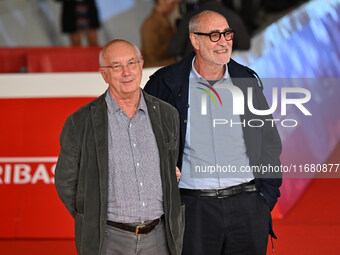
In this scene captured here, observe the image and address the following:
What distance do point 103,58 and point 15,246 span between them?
7.50 feet

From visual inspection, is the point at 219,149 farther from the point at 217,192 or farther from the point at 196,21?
the point at 196,21

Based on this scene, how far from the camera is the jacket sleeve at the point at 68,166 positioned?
273 centimetres

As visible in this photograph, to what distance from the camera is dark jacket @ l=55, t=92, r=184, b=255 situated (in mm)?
2695

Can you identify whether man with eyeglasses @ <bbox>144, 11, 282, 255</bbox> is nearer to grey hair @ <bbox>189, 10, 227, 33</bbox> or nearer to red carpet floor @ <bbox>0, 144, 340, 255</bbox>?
grey hair @ <bbox>189, 10, 227, 33</bbox>

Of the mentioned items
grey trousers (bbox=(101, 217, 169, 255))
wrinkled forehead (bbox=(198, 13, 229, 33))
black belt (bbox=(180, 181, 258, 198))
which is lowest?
grey trousers (bbox=(101, 217, 169, 255))

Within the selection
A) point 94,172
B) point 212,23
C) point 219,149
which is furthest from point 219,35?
point 94,172

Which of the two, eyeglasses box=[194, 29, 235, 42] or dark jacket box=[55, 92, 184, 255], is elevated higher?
eyeglasses box=[194, 29, 235, 42]

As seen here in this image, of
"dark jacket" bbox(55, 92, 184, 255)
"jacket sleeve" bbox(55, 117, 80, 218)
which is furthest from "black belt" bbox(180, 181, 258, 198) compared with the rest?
"jacket sleeve" bbox(55, 117, 80, 218)

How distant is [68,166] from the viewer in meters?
2.75

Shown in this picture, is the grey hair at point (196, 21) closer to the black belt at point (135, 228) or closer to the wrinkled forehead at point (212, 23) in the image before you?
the wrinkled forehead at point (212, 23)

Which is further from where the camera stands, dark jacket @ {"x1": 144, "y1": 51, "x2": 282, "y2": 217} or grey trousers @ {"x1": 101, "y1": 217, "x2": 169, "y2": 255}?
dark jacket @ {"x1": 144, "y1": 51, "x2": 282, "y2": 217}

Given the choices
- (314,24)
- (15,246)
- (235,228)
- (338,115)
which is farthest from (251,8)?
(235,228)

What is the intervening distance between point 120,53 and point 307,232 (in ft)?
7.81

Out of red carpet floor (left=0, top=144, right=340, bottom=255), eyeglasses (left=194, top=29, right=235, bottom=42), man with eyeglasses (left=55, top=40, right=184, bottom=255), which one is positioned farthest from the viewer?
red carpet floor (left=0, top=144, right=340, bottom=255)
